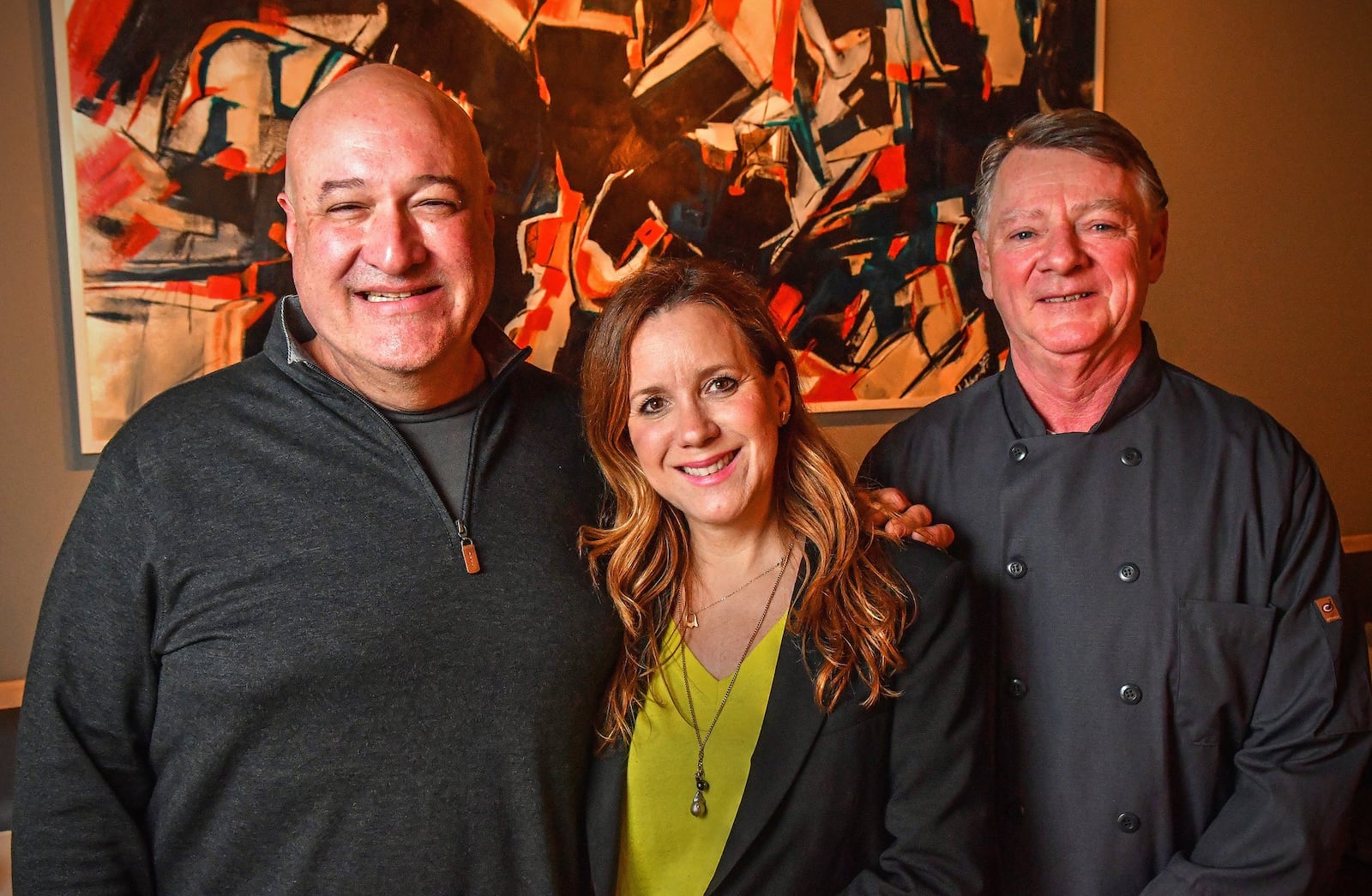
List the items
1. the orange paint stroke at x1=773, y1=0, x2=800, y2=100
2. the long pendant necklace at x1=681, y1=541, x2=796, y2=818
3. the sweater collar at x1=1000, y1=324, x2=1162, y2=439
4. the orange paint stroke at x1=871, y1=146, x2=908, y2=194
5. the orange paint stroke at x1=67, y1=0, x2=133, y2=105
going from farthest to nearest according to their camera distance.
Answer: the orange paint stroke at x1=871, y1=146, x2=908, y2=194, the orange paint stroke at x1=773, y1=0, x2=800, y2=100, the orange paint stroke at x1=67, y1=0, x2=133, y2=105, the sweater collar at x1=1000, y1=324, x2=1162, y2=439, the long pendant necklace at x1=681, y1=541, x2=796, y2=818

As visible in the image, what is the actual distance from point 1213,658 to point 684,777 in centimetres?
81

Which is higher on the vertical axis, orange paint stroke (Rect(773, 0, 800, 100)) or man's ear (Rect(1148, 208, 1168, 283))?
orange paint stroke (Rect(773, 0, 800, 100))

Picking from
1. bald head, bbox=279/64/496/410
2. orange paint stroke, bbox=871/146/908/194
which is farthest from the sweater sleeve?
orange paint stroke, bbox=871/146/908/194

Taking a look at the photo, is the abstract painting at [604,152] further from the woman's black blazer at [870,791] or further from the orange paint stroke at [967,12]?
the woman's black blazer at [870,791]

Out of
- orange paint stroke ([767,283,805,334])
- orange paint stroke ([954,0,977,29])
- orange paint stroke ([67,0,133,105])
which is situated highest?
orange paint stroke ([954,0,977,29])

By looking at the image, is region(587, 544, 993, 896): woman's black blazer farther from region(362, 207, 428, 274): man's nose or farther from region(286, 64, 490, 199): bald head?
region(286, 64, 490, 199): bald head

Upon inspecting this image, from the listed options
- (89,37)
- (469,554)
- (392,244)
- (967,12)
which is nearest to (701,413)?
(469,554)

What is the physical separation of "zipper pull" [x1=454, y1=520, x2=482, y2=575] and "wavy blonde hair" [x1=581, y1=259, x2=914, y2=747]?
0.60ft

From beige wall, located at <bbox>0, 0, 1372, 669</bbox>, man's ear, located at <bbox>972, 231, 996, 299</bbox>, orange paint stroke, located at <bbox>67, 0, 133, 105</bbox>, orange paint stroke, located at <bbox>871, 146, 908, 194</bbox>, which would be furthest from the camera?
beige wall, located at <bbox>0, 0, 1372, 669</bbox>

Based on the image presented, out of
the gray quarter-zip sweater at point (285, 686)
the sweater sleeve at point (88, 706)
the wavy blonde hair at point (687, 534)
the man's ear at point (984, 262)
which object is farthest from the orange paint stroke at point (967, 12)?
the sweater sleeve at point (88, 706)

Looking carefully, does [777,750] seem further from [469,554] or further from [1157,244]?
[1157,244]

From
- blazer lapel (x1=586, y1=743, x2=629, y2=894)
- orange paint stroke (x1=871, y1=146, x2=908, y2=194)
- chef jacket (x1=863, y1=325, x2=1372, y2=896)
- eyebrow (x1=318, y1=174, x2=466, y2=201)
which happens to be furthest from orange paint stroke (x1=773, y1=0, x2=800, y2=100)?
blazer lapel (x1=586, y1=743, x2=629, y2=894)

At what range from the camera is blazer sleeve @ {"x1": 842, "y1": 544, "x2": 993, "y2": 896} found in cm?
137

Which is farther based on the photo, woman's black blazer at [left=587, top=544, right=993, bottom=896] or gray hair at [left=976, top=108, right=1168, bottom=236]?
gray hair at [left=976, top=108, right=1168, bottom=236]
